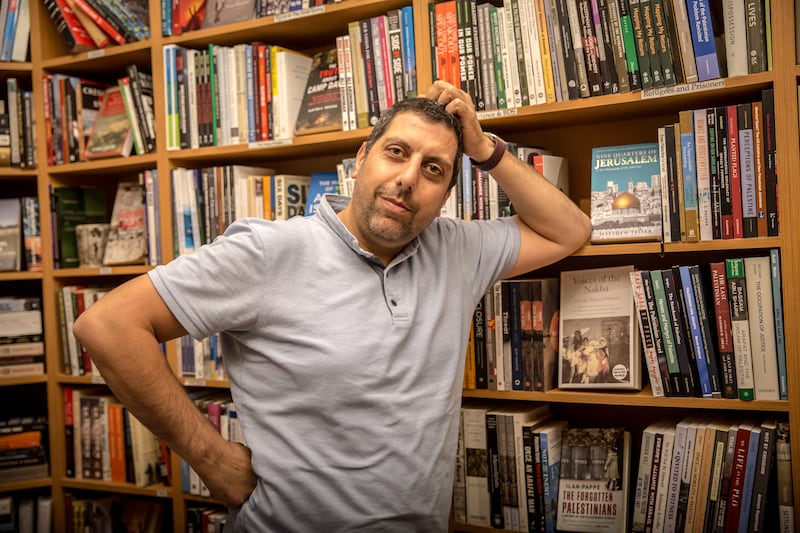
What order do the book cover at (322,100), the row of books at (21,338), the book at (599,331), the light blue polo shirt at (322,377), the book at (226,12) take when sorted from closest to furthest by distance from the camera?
the light blue polo shirt at (322,377), the book at (599,331), the book cover at (322,100), the book at (226,12), the row of books at (21,338)

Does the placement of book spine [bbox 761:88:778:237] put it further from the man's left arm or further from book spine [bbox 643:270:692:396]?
the man's left arm

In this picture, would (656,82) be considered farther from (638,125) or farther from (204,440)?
(204,440)

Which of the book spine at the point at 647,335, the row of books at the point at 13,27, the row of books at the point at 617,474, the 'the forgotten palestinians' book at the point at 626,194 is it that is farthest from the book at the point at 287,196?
the row of books at the point at 13,27

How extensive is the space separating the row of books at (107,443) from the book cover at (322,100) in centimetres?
118

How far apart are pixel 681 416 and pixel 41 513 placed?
2235mm

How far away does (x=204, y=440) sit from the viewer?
1.47 metres

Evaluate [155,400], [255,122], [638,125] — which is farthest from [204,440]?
[638,125]

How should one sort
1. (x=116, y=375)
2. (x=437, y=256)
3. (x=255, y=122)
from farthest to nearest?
(x=255, y=122) < (x=437, y=256) < (x=116, y=375)

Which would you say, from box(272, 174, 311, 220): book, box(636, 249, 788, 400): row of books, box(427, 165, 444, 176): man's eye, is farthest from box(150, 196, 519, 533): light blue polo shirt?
box(272, 174, 311, 220): book

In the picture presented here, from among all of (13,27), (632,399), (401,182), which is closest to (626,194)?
(632,399)

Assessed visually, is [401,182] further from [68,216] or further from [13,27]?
[13,27]

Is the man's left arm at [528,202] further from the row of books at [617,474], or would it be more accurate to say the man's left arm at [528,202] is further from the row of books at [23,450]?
the row of books at [23,450]

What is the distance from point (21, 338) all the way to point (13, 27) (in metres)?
1.13

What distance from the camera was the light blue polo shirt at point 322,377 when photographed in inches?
57.6
